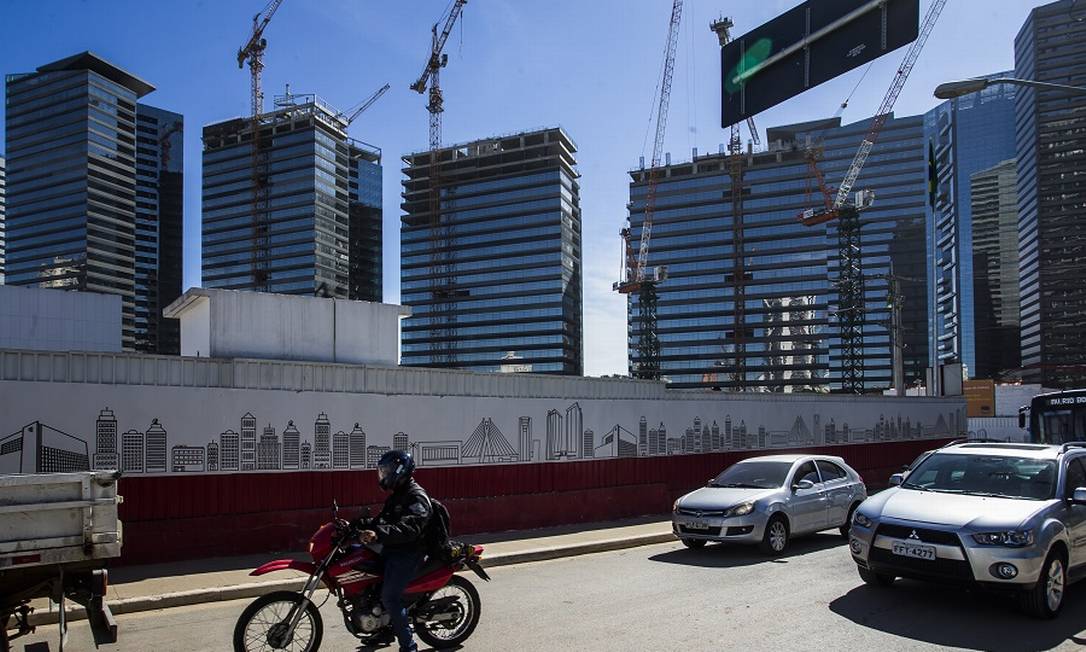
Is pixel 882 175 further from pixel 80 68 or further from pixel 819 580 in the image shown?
pixel 819 580

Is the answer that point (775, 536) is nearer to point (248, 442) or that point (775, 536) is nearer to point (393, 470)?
point (393, 470)

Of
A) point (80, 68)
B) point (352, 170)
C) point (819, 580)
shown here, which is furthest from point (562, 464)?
point (352, 170)

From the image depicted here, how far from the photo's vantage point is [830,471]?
13.7 metres

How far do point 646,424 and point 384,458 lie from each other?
1193cm

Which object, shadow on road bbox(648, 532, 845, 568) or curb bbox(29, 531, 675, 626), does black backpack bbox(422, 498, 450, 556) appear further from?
shadow on road bbox(648, 532, 845, 568)

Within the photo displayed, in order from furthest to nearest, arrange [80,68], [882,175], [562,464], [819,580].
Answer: [882,175], [80,68], [562,464], [819,580]

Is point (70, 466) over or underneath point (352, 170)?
underneath

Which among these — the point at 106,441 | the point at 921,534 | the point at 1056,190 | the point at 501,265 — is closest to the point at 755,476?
the point at 921,534

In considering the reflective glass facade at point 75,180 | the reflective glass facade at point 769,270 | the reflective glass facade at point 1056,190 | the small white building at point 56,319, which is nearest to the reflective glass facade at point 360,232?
the reflective glass facade at point 75,180

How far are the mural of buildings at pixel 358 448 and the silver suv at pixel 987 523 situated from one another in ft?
24.5

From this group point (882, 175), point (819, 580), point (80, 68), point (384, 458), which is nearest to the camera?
point (384, 458)

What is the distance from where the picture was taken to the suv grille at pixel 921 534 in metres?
7.80

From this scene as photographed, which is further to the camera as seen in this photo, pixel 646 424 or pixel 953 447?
pixel 646 424

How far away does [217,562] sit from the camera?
11.2m
